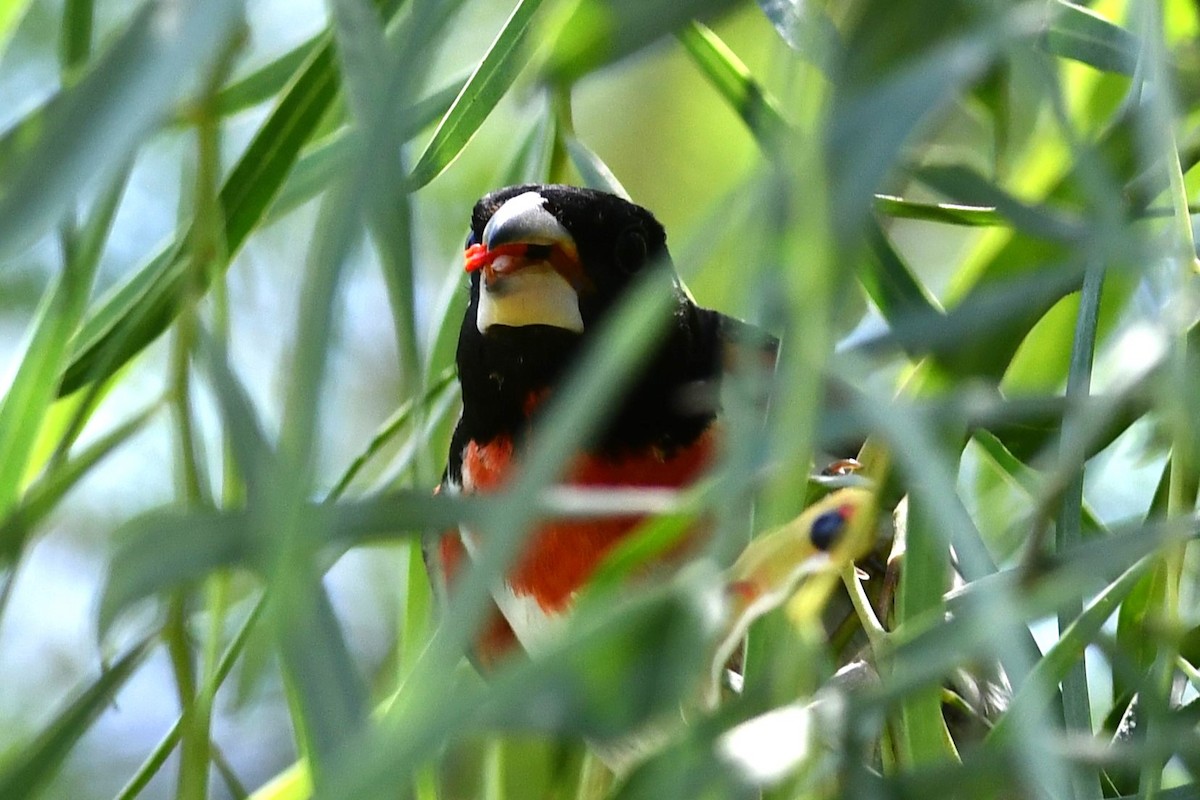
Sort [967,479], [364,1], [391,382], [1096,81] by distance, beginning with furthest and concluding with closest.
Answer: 1. [391,382]
2. [967,479]
3. [1096,81]
4. [364,1]

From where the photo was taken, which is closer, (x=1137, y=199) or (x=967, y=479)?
(x=1137, y=199)

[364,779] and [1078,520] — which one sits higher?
[364,779]

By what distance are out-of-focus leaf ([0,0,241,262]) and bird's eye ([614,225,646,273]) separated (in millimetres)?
898

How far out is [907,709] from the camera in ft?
2.46

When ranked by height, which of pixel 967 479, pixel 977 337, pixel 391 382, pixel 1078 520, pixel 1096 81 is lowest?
pixel 391 382

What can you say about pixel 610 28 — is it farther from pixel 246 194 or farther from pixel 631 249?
pixel 631 249

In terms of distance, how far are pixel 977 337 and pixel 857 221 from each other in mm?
175

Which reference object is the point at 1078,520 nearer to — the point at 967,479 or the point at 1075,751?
the point at 1075,751

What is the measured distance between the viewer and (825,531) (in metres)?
0.66

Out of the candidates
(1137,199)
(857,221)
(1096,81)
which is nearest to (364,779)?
(857,221)

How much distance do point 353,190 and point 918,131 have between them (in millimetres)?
208

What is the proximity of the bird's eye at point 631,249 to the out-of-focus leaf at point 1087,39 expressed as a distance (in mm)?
545

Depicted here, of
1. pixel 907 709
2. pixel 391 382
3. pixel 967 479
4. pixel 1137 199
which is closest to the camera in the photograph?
pixel 907 709

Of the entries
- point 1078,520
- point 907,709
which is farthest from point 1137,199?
point 907,709
